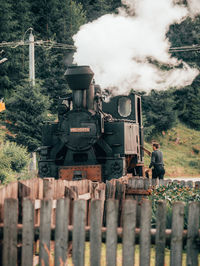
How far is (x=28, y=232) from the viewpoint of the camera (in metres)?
5.06

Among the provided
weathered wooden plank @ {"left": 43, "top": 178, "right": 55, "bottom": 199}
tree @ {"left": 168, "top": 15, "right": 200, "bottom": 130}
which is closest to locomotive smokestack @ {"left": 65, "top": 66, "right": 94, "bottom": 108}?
weathered wooden plank @ {"left": 43, "top": 178, "right": 55, "bottom": 199}

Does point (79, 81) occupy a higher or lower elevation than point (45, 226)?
higher

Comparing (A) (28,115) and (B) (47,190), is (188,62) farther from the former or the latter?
(B) (47,190)

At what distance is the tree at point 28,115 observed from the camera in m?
24.2

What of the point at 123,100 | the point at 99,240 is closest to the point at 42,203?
the point at 99,240

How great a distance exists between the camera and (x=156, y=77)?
75.8 ft

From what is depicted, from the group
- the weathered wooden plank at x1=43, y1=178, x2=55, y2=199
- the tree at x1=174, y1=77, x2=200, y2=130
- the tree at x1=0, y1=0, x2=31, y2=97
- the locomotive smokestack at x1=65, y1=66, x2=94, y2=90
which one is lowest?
the weathered wooden plank at x1=43, y1=178, x2=55, y2=199

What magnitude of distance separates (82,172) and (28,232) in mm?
8582

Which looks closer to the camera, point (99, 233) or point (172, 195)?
point (99, 233)

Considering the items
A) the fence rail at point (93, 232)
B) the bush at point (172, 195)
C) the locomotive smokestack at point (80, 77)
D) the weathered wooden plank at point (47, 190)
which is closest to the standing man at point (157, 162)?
the locomotive smokestack at point (80, 77)

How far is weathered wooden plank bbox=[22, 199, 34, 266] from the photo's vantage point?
5.04m

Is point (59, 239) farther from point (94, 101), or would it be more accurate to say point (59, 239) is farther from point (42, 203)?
point (94, 101)

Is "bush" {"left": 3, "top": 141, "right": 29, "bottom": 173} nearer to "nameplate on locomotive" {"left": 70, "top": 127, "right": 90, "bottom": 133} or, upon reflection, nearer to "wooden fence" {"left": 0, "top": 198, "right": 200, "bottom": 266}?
"nameplate on locomotive" {"left": 70, "top": 127, "right": 90, "bottom": 133}

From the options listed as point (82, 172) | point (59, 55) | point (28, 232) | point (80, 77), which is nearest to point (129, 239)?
point (28, 232)
